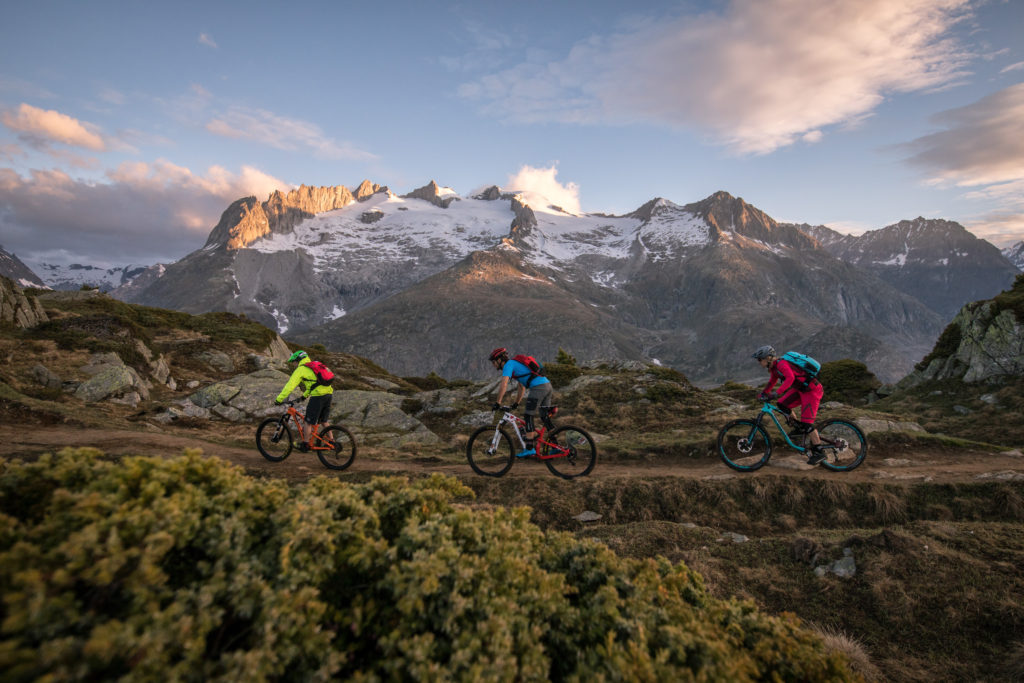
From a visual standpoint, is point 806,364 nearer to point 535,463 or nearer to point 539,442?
point 539,442

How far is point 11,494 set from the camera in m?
3.23

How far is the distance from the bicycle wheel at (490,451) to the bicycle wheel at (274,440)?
237 inches

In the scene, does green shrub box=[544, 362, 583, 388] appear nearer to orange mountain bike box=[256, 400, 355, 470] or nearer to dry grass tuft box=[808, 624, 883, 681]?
orange mountain bike box=[256, 400, 355, 470]

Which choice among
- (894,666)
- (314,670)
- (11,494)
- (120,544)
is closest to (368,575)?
(314,670)

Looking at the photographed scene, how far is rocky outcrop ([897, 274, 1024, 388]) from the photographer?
22750 millimetres

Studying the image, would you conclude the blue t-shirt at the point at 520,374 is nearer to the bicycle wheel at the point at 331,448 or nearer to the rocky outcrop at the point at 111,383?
the bicycle wheel at the point at 331,448

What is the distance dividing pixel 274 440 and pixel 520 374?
8126 mm

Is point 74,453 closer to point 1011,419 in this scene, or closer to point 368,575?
point 368,575

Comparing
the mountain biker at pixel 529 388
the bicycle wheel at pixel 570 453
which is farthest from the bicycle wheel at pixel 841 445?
the mountain biker at pixel 529 388

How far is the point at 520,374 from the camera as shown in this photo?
1173cm

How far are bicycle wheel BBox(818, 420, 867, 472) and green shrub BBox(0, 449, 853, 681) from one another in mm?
10036

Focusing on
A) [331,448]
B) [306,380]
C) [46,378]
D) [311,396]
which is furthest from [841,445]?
[46,378]

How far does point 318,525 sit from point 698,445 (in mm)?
13932

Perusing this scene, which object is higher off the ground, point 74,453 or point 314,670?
point 74,453
